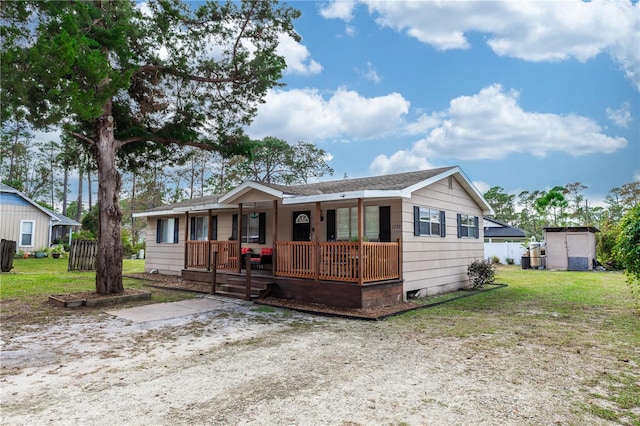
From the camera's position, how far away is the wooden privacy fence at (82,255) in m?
16.6

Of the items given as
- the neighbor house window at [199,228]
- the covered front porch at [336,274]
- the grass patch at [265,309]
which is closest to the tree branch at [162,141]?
the covered front porch at [336,274]

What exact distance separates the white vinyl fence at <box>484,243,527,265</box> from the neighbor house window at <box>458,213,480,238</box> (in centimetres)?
1112

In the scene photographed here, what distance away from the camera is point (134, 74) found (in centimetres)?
1043

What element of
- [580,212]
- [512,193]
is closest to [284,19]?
[580,212]

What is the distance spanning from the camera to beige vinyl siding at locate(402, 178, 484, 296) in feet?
32.7

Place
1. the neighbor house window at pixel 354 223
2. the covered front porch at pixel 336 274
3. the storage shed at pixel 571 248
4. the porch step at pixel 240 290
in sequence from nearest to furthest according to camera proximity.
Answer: the covered front porch at pixel 336 274 → the porch step at pixel 240 290 → the neighbor house window at pixel 354 223 → the storage shed at pixel 571 248

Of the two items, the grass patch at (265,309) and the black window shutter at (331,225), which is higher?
the black window shutter at (331,225)

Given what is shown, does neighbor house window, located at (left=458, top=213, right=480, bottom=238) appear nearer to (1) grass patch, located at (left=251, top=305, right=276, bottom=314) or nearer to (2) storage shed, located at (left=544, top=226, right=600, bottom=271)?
(1) grass patch, located at (left=251, top=305, right=276, bottom=314)

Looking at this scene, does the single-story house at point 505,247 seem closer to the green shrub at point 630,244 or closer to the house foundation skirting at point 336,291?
the green shrub at point 630,244

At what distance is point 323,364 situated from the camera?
15.5 ft

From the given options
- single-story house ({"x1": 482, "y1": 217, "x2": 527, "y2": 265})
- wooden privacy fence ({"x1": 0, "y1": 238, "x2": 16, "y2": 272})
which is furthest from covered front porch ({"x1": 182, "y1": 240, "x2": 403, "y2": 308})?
single-story house ({"x1": 482, "y1": 217, "x2": 527, "y2": 265})

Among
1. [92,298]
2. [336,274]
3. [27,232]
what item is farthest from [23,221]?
[336,274]

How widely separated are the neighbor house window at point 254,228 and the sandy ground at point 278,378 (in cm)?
651

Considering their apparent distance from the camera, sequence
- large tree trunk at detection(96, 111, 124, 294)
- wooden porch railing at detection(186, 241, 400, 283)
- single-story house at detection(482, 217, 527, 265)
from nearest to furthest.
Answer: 1. wooden porch railing at detection(186, 241, 400, 283)
2. large tree trunk at detection(96, 111, 124, 294)
3. single-story house at detection(482, 217, 527, 265)
